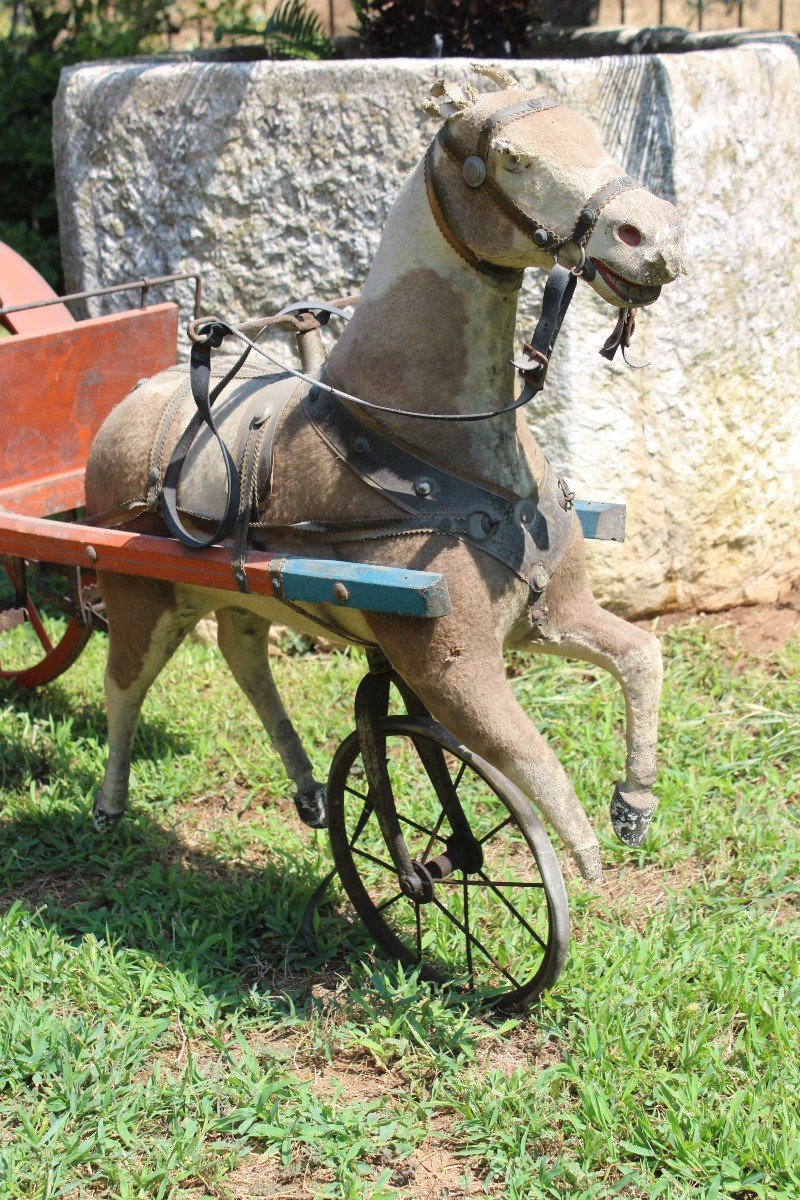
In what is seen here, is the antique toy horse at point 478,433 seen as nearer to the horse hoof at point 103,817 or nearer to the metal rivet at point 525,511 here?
the metal rivet at point 525,511

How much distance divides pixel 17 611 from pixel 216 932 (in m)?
1.53

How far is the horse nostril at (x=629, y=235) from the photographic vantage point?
2.26 m

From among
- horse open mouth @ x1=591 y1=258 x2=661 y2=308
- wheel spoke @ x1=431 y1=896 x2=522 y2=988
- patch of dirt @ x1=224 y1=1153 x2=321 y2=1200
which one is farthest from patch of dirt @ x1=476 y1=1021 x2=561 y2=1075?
horse open mouth @ x1=591 y1=258 x2=661 y2=308

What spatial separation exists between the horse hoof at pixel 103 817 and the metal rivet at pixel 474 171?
84.7 inches

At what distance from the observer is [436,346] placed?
8.60 feet

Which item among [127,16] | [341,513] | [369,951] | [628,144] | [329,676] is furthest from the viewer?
[127,16]

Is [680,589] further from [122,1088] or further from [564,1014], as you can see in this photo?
[122,1088]

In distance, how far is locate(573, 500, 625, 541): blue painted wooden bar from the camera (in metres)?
3.08

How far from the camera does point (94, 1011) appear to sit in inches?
123

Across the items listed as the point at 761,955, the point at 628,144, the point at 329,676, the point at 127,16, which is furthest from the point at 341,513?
the point at 127,16

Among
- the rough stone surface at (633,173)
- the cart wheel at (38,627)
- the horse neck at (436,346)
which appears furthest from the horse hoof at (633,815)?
the cart wheel at (38,627)

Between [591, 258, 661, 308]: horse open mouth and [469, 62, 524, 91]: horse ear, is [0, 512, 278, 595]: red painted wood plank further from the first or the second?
[469, 62, 524, 91]: horse ear

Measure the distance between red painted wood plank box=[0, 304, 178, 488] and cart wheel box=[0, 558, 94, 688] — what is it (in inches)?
21.0

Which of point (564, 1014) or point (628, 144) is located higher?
point (628, 144)
